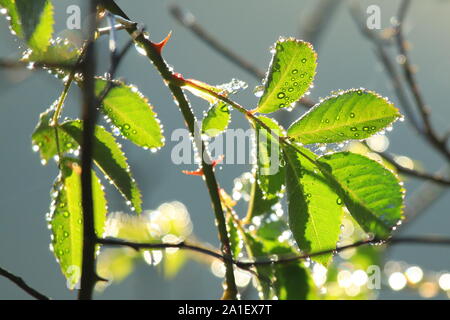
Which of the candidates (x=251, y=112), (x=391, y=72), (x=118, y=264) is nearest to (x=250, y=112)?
(x=251, y=112)

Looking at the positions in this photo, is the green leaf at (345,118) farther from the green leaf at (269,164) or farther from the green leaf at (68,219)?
the green leaf at (68,219)

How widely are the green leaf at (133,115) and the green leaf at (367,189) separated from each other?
1.14 ft

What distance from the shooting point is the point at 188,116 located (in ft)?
3.43

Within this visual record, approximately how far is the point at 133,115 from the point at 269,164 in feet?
0.98

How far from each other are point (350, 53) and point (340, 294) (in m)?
8.26

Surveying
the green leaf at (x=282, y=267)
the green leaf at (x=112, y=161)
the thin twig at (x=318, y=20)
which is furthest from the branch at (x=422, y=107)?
the green leaf at (x=112, y=161)

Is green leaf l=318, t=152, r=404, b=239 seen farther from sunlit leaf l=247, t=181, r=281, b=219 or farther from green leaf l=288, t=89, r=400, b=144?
sunlit leaf l=247, t=181, r=281, b=219

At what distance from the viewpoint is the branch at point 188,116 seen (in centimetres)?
99

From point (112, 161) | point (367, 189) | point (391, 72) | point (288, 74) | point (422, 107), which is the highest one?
point (391, 72)

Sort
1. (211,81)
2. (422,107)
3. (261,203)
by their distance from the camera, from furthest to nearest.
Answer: (211,81)
(422,107)
(261,203)

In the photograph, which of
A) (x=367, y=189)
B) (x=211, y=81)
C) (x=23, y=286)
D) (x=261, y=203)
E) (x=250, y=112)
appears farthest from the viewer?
(x=211, y=81)

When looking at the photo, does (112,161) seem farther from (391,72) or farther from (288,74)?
(391,72)

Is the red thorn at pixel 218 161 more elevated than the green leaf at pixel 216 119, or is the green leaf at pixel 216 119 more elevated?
the green leaf at pixel 216 119
